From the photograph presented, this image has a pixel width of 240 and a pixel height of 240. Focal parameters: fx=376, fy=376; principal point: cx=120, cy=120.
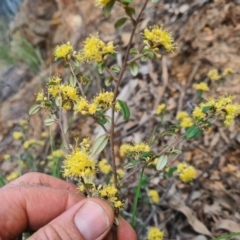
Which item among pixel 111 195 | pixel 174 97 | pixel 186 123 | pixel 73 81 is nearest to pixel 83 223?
pixel 111 195

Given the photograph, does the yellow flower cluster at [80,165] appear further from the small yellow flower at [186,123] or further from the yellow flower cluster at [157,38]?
the small yellow flower at [186,123]

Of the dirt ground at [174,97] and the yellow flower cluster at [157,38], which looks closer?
the yellow flower cluster at [157,38]

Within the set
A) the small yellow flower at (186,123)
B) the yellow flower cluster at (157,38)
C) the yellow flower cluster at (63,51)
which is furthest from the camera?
the small yellow flower at (186,123)

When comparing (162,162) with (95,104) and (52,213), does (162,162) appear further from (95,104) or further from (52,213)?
(52,213)

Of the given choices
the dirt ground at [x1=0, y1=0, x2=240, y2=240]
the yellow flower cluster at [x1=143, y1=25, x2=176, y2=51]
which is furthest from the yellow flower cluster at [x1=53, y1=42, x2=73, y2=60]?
the dirt ground at [x1=0, y1=0, x2=240, y2=240]

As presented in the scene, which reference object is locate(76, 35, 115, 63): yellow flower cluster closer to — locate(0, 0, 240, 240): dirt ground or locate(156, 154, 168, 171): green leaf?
locate(156, 154, 168, 171): green leaf

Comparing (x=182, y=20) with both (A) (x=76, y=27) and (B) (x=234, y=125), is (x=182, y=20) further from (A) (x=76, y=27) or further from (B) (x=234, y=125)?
(A) (x=76, y=27)

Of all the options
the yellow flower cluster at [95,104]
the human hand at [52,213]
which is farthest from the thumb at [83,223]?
the yellow flower cluster at [95,104]
